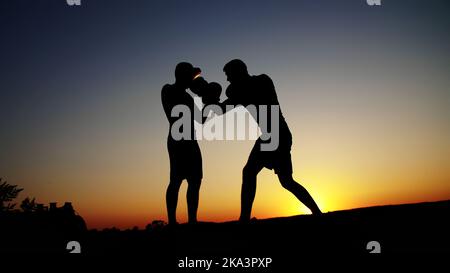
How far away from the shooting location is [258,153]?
6.41 meters

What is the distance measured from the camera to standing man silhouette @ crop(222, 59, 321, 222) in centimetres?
636

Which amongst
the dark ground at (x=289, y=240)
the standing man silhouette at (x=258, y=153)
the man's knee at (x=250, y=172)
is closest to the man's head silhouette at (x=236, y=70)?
the standing man silhouette at (x=258, y=153)

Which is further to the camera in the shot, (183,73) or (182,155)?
(183,73)

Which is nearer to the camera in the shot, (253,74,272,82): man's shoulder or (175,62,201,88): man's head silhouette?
(253,74,272,82): man's shoulder

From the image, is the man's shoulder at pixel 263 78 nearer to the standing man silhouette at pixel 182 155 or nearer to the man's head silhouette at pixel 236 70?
the man's head silhouette at pixel 236 70

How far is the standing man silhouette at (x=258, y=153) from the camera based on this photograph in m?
6.36

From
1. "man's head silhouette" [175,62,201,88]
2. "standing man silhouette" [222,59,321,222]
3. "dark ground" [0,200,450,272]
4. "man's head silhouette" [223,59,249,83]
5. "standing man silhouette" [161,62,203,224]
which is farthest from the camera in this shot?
"man's head silhouette" [175,62,201,88]

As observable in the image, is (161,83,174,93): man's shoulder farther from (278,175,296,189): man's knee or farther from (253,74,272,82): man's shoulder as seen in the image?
(278,175,296,189): man's knee

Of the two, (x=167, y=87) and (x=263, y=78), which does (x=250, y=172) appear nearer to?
(x=263, y=78)

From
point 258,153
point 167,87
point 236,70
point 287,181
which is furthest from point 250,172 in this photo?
point 167,87

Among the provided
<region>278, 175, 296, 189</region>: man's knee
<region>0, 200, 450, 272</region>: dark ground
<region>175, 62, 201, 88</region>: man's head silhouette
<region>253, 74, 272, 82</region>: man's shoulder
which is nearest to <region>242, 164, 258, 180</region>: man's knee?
<region>278, 175, 296, 189</region>: man's knee

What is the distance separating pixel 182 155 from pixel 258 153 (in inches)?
53.2
